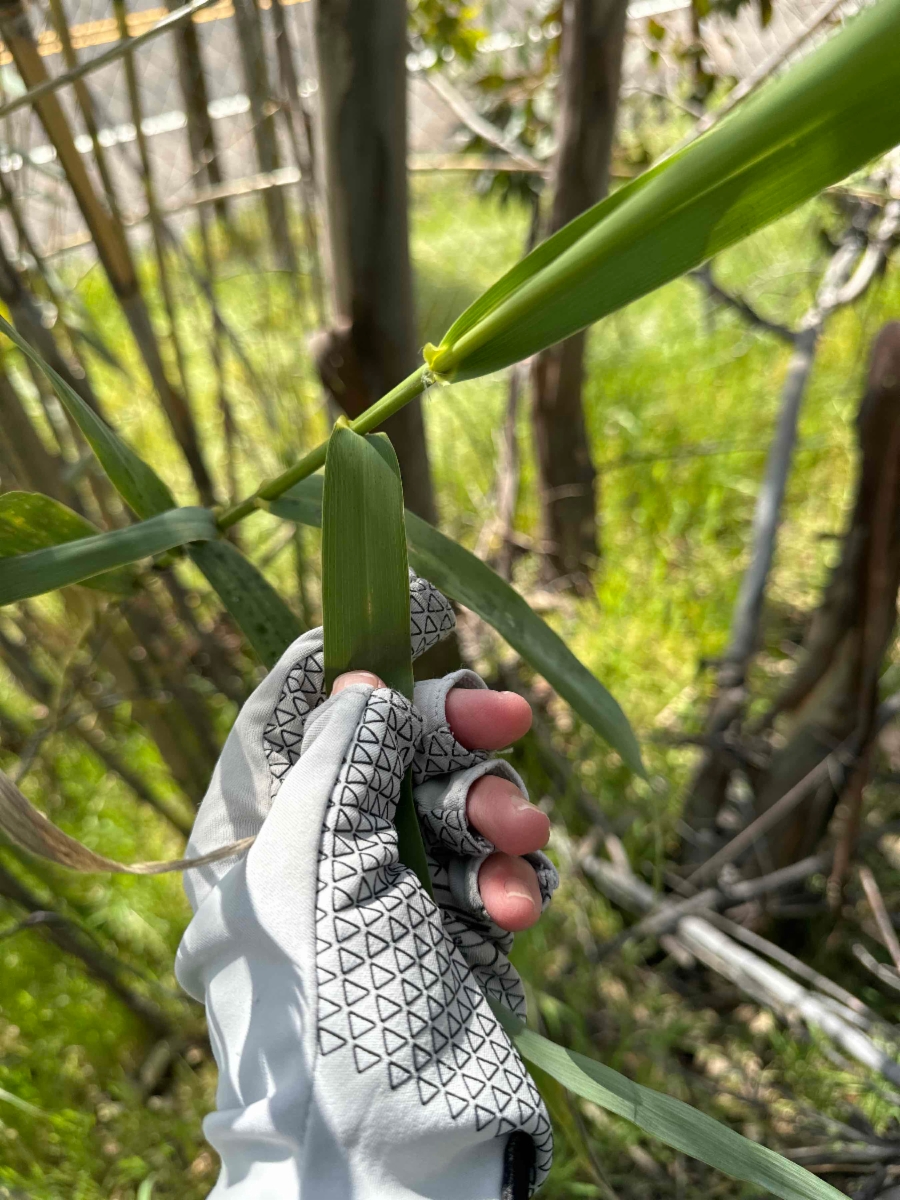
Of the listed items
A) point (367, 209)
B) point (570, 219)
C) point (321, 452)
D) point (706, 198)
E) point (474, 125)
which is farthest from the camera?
point (474, 125)

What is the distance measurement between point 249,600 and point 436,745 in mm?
140

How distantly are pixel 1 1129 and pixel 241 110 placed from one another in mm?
3376

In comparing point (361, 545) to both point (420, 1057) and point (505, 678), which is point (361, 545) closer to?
point (420, 1057)

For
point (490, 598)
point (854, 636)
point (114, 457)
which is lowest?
point (854, 636)

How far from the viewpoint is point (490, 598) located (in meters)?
0.48

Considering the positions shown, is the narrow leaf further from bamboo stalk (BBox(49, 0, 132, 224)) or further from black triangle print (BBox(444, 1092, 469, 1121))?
bamboo stalk (BBox(49, 0, 132, 224))

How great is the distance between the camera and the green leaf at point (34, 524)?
0.41 meters

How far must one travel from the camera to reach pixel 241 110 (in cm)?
310

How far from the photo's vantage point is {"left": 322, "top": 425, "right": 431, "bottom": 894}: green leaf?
36cm

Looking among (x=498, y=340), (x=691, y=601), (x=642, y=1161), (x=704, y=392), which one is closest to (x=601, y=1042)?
(x=642, y=1161)

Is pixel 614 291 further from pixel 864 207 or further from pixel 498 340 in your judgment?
pixel 864 207

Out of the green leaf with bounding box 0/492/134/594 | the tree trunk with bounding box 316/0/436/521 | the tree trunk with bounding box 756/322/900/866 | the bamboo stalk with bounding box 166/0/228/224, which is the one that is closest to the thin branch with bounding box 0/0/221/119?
the tree trunk with bounding box 316/0/436/521

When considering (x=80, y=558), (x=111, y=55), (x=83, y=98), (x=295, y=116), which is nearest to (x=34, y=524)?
(x=80, y=558)

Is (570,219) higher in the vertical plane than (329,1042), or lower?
higher
